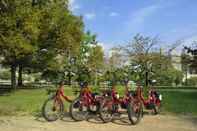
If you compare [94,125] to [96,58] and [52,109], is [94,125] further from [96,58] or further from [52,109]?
[96,58]

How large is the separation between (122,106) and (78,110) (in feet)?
4.16

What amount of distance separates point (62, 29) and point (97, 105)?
21.9m

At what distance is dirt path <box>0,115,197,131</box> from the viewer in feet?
40.9

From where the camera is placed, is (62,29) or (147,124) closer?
(147,124)

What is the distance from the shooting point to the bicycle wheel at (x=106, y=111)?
44.4 feet

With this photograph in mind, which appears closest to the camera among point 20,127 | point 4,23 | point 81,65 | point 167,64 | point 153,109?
point 20,127

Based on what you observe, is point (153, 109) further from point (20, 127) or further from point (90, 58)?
point (90, 58)

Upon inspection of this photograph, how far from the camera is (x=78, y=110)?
45.3ft

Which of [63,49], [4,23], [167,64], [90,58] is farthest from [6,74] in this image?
[4,23]

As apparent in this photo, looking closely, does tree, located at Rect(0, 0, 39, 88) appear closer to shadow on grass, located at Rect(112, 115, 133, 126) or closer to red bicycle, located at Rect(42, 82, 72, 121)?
red bicycle, located at Rect(42, 82, 72, 121)

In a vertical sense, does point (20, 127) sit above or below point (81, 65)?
below

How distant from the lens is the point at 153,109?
50.2 feet

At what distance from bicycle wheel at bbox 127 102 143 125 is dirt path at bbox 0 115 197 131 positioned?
0.16m

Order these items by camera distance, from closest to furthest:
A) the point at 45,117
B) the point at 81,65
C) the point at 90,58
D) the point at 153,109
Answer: the point at 45,117
the point at 153,109
the point at 81,65
the point at 90,58
